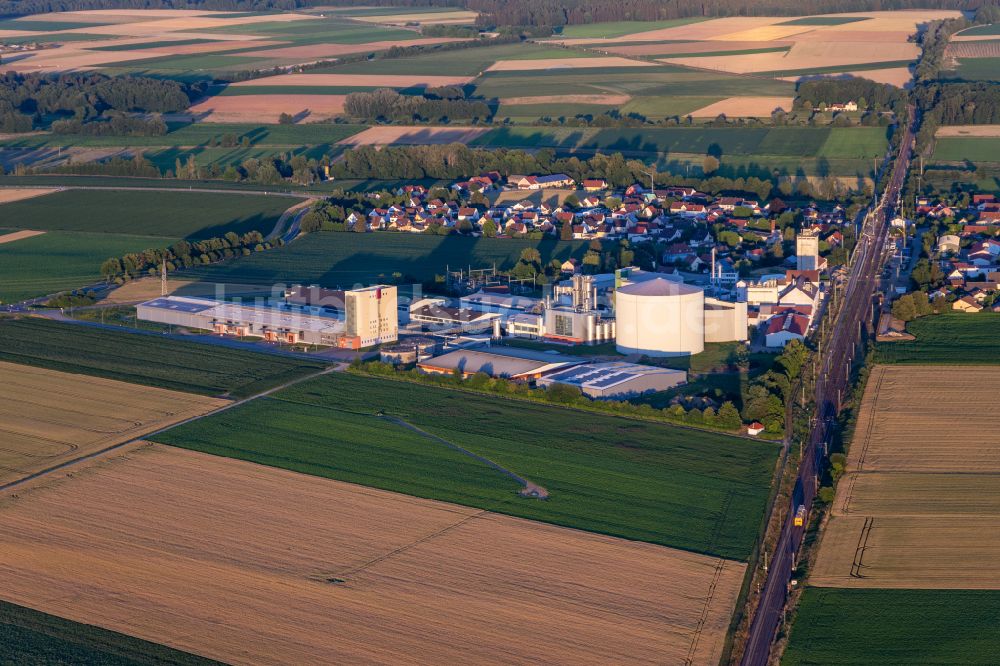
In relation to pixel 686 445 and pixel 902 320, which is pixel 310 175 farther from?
pixel 686 445

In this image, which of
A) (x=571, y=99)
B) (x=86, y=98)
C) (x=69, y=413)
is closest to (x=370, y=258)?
(x=69, y=413)

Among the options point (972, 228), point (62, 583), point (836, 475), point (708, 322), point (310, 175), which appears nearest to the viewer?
point (62, 583)

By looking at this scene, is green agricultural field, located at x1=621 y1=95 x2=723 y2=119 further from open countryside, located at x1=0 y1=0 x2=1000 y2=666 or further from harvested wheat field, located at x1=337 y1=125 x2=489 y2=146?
harvested wheat field, located at x1=337 y1=125 x2=489 y2=146

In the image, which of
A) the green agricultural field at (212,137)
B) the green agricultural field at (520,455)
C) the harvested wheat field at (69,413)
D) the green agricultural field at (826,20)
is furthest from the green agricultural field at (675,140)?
the green agricultural field at (826,20)

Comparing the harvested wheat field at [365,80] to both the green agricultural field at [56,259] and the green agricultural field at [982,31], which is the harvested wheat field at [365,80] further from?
the green agricultural field at [982,31]

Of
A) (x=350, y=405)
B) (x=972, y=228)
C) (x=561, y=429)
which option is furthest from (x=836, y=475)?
(x=972, y=228)
